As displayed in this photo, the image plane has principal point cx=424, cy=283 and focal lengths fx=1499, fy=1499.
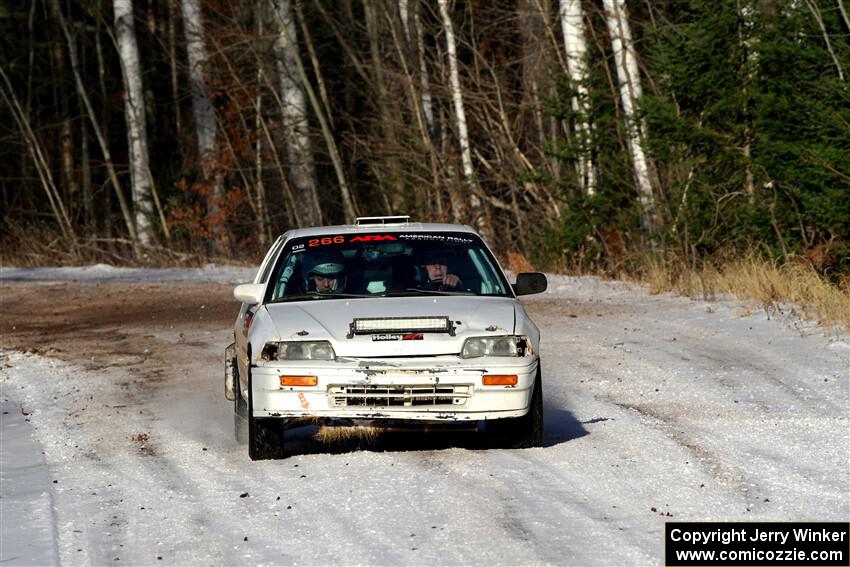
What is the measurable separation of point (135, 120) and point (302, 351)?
27304 mm

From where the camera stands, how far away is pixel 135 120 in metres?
35.2

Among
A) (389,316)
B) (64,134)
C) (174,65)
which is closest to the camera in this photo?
(389,316)

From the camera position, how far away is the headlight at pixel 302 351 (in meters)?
8.91

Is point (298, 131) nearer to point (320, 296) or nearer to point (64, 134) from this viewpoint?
point (64, 134)

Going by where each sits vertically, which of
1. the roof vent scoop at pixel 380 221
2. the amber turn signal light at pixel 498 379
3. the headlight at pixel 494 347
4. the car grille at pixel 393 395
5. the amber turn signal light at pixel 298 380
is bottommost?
the car grille at pixel 393 395

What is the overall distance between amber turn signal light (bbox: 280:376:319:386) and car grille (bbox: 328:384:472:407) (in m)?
0.11

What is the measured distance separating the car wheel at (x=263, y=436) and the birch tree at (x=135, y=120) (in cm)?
2578

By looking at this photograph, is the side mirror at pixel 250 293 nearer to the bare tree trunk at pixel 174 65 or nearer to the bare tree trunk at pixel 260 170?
the bare tree trunk at pixel 260 170

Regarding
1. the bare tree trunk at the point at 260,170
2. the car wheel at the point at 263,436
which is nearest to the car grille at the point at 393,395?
the car wheel at the point at 263,436

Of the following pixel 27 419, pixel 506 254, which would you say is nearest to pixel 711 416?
pixel 27 419

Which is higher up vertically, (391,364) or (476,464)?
(391,364)

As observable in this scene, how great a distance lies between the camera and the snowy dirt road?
702 centimetres

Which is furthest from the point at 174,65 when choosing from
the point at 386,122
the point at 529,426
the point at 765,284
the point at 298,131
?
the point at 529,426

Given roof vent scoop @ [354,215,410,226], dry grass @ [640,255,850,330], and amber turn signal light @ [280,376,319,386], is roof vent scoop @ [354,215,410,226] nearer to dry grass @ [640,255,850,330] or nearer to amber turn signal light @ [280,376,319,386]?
amber turn signal light @ [280,376,319,386]
